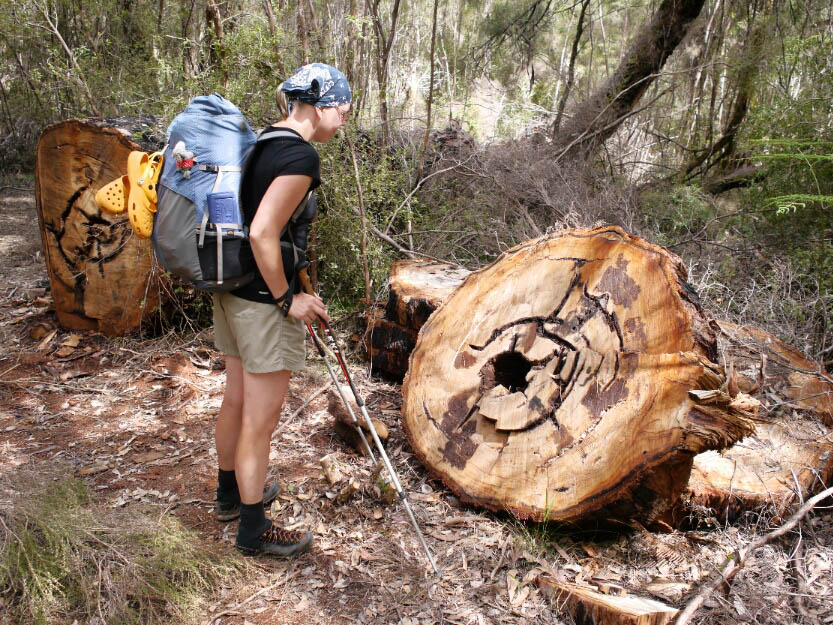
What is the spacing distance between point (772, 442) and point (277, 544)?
246cm

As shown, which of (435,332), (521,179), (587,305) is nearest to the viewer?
(587,305)

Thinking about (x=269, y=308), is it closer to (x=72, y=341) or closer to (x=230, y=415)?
(x=230, y=415)

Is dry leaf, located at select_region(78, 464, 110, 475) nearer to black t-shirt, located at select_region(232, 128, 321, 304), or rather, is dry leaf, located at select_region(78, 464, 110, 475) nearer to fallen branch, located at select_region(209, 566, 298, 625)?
fallen branch, located at select_region(209, 566, 298, 625)

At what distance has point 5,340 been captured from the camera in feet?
14.6

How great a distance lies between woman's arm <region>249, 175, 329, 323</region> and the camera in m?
2.01

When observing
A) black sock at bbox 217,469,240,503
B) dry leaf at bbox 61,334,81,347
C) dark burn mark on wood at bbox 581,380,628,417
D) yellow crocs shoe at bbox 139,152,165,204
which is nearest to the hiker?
black sock at bbox 217,469,240,503

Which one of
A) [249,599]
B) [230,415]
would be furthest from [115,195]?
[249,599]

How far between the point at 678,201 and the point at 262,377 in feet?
16.9

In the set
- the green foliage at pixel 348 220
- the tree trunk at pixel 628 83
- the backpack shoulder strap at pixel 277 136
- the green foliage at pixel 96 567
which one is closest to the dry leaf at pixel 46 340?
the green foliage at pixel 348 220

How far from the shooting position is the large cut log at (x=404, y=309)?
3777 millimetres

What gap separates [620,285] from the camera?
2734 millimetres

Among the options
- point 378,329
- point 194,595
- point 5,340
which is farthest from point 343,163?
point 194,595

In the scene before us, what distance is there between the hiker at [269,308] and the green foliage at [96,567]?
0.90ft

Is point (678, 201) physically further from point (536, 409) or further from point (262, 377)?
point (262, 377)
